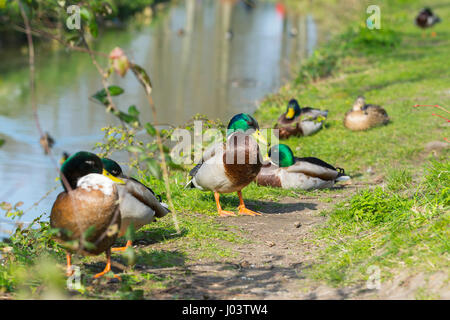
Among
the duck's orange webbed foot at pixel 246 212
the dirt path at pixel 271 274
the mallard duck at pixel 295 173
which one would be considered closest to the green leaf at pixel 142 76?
the dirt path at pixel 271 274

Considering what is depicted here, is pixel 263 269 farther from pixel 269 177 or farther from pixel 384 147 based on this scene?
pixel 384 147

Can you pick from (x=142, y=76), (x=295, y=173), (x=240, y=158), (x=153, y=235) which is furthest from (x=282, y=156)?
(x=142, y=76)

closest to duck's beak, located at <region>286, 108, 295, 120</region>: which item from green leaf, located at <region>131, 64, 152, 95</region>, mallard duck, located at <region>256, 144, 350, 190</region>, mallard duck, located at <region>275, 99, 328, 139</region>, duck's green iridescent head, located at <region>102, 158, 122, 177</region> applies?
mallard duck, located at <region>275, 99, 328, 139</region>

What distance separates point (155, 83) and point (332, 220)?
11321 millimetres

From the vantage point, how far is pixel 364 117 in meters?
8.64

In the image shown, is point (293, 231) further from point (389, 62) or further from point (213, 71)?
point (213, 71)

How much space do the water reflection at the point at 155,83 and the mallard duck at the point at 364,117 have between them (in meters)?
2.13

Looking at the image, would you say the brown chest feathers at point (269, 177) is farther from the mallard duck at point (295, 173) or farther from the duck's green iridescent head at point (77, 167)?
the duck's green iridescent head at point (77, 167)

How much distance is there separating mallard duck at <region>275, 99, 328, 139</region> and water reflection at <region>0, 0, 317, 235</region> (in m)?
1.72

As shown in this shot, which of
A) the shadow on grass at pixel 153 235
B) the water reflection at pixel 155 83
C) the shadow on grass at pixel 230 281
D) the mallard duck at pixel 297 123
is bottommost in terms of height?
the shadow on grass at pixel 230 281

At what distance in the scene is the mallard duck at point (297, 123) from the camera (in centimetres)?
874

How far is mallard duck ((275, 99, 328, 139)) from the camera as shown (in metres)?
8.74

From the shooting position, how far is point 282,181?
21.0 feet
